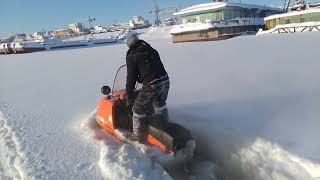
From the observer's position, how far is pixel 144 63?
4.99m

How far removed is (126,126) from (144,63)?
4.19 feet

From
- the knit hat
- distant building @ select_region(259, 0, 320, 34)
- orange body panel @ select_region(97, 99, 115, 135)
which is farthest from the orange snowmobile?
distant building @ select_region(259, 0, 320, 34)

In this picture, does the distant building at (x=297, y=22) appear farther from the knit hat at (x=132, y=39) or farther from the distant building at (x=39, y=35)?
the distant building at (x=39, y=35)

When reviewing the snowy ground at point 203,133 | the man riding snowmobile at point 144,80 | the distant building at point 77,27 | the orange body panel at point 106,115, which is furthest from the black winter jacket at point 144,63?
the distant building at point 77,27

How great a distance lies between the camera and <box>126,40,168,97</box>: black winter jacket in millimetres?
4988

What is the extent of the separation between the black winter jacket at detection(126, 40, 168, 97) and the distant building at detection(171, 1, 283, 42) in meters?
40.0

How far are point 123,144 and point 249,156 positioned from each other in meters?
1.77

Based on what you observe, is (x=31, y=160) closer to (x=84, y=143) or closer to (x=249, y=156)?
(x=84, y=143)

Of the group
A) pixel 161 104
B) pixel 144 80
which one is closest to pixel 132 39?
pixel 144 80

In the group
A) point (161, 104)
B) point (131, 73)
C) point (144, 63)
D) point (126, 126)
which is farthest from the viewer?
point (126, 126)

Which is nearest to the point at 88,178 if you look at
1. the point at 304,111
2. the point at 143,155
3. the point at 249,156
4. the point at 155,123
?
the point at 143,155

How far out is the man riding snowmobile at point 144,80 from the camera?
197 inches

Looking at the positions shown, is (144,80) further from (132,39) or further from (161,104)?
(132,39)

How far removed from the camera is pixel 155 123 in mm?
5293
